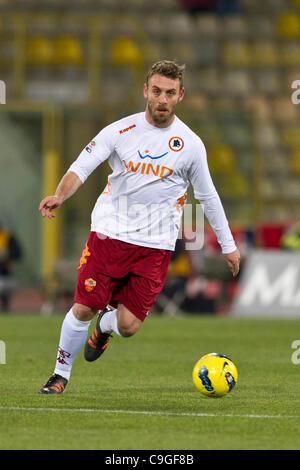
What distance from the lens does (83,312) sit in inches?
276

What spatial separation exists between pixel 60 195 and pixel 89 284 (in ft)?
2.36

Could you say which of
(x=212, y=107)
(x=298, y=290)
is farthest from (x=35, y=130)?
(x=298, y=290)

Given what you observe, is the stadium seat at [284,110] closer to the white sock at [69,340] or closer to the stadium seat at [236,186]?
the stadium seat at [236,186]

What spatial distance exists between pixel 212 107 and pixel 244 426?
56.3 ft

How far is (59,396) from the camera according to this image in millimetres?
6988

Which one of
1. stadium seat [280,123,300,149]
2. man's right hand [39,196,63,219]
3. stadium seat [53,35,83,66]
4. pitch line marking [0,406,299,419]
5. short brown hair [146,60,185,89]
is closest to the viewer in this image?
pitch line marking [0,406,299,419]

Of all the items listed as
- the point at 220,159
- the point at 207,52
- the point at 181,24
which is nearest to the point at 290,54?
the point at 207,52

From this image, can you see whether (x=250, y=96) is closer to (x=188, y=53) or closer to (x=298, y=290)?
(x=188, y=53)

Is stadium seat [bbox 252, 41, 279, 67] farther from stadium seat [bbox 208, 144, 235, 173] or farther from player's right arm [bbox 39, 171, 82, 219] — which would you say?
player's right arm [bbox 39, 171, 82, 219]

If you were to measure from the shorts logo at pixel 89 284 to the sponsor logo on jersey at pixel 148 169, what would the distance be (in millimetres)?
770

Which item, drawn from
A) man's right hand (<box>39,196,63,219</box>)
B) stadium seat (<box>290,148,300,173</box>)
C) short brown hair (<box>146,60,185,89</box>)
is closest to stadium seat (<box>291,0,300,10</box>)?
stadium seat (<box>290,148,300,173</box>)

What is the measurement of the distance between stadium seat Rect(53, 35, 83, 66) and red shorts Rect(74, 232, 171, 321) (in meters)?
16.0

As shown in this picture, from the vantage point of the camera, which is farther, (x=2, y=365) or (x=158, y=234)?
(x=2, y=365)

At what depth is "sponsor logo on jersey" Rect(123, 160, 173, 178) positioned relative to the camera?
23.0ft
